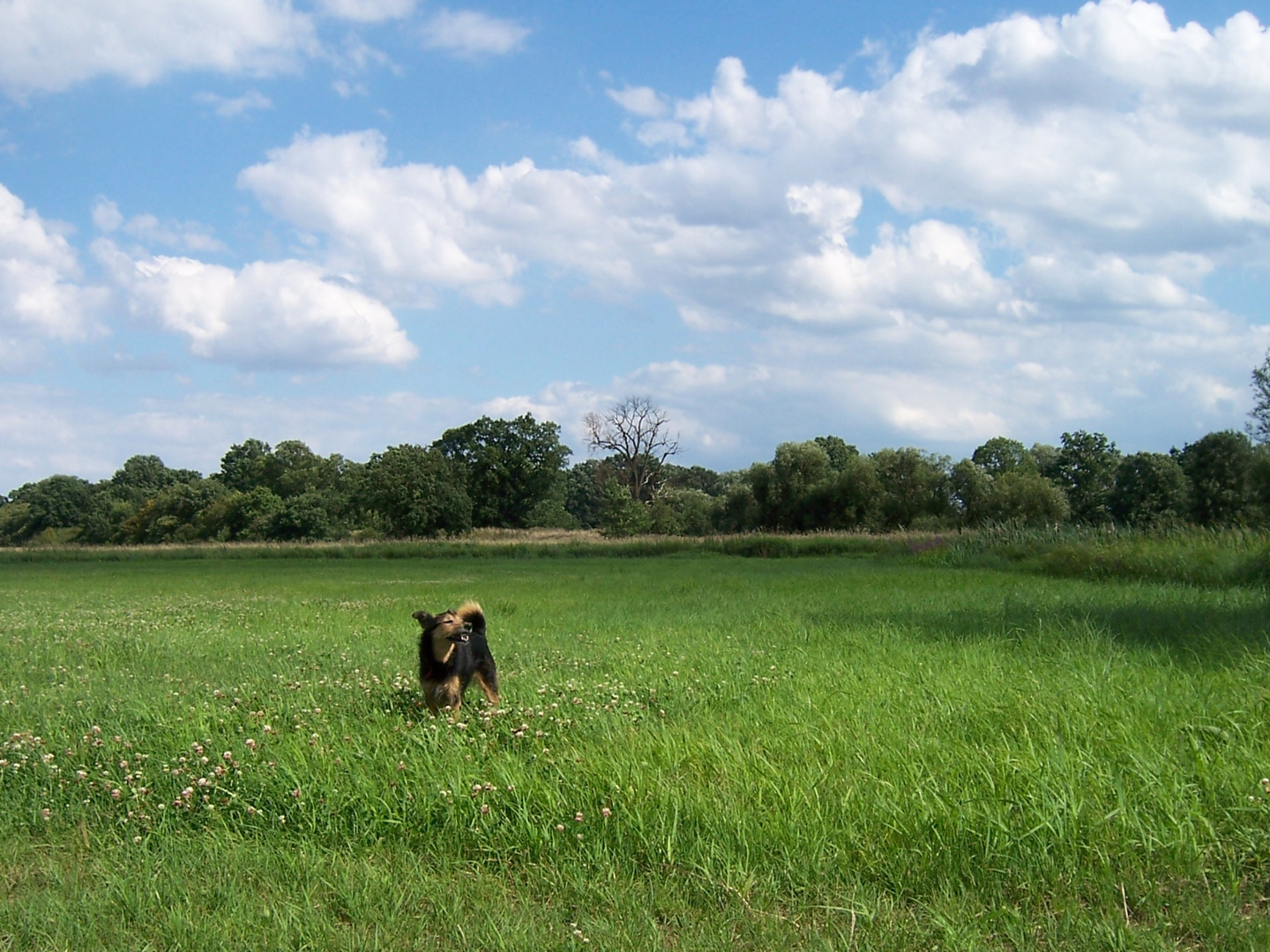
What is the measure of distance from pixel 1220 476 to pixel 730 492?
4117cm

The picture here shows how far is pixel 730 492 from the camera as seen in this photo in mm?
89812

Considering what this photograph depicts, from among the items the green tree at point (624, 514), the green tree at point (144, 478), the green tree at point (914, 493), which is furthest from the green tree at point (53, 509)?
the green tree at point (914, 493)

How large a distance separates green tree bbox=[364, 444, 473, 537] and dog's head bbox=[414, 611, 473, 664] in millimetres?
76949

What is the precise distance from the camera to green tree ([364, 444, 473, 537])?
83062mm

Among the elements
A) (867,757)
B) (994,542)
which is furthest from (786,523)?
(867,757)

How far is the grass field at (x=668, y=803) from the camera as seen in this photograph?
13.1 ft

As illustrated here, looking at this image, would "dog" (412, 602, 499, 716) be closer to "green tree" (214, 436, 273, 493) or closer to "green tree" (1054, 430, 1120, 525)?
"green tree" (1054, 430, 1120, 525)

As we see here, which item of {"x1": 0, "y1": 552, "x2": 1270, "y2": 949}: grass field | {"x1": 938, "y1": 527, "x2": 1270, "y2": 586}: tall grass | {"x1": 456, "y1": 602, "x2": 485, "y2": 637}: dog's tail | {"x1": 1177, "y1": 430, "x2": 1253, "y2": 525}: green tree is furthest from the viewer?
{"x1": 1177, "y1": 430, "x2": 1253, "y2": 525}: green tree

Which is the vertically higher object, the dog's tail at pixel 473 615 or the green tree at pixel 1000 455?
the green tree at pixel 1000 455

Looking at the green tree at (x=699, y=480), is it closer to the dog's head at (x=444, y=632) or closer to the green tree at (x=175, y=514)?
the green tree at (x=175, y=514)

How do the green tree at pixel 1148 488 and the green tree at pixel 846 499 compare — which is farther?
the green tree at pixel 846 499

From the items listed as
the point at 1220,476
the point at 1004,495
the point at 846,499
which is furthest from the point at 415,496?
the point at 1220,476

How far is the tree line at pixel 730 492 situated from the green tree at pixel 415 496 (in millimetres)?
140

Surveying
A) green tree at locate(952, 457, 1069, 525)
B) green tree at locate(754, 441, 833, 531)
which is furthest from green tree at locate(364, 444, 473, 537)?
green tree at locate(952, 457, 1069, 525)
